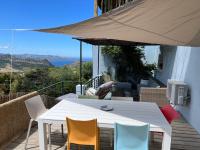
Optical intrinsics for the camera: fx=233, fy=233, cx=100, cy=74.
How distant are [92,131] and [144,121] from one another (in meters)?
0.73

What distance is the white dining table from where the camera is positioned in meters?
3.05

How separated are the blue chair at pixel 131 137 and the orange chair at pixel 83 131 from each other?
1.02 ft

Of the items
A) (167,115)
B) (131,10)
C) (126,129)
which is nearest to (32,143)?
(126,129)

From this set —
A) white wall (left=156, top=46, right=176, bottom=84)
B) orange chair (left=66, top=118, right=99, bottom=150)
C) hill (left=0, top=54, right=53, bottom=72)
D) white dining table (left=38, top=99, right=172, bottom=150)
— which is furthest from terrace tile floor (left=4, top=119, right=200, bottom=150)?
hill (left=0, top=54, right=53, bottom=72)

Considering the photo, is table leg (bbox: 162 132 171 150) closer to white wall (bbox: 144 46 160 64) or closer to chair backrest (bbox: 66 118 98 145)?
chair backrest (bbox: 66 118 98 145)

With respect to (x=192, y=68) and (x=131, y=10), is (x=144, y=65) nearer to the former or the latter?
(x=192, y=68)

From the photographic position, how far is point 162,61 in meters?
8.69

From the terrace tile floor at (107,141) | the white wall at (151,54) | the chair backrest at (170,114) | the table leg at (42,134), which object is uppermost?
the white wall at (151,54)

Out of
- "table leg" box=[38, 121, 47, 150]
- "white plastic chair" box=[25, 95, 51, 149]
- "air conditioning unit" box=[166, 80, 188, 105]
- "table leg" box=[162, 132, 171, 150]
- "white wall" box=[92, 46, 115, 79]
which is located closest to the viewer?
"table leg" box=[162, 132, 171, 150]

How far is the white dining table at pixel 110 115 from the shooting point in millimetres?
3047

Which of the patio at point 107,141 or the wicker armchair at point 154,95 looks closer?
the patio at point 107,141

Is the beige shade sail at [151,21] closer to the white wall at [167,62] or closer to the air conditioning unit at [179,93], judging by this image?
the air conditioning unit at [179,93]

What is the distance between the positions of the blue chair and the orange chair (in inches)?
12.2

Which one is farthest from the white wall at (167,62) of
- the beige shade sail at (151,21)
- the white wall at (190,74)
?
the beige shade sail at (151,21)
